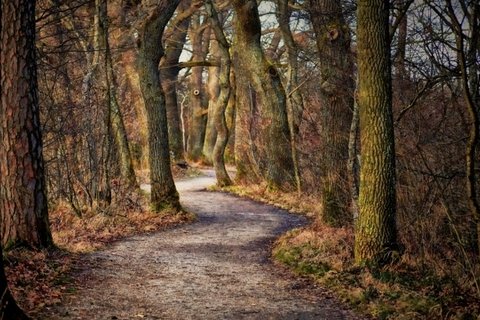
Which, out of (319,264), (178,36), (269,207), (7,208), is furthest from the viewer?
(178,36)

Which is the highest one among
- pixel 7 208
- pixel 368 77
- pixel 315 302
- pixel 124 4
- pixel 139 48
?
pixel 124 4

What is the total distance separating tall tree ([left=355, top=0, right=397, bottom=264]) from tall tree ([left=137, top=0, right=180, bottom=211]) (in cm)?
680

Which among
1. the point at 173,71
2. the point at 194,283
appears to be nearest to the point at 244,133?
the point at 173,71

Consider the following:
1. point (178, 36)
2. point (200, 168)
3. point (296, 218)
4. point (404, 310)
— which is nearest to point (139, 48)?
point (296, 218)

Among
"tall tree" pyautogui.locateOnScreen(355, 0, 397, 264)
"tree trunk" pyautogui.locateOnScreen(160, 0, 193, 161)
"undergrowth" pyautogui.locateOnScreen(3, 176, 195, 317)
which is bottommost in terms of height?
"undergrowth" pyautogui.locateOnScreen(3, 176, 195, 317)

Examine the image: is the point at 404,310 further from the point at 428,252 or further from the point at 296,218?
the point at 296,218

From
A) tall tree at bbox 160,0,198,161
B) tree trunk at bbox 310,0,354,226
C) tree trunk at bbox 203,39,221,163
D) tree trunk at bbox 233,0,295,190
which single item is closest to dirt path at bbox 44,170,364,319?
tree trunk at bbox 310,0,354,226

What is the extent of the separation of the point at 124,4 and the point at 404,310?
1419cm

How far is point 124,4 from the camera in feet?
58.5

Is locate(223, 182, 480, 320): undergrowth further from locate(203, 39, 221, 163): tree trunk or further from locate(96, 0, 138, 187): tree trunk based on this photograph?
locate(203, 39, 221, 163): tree trunk

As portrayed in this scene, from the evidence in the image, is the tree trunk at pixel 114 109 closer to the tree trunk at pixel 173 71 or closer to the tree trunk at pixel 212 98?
the tree trunk at pixel 173 71

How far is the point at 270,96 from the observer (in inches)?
749

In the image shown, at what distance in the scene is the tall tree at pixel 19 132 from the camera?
771 cm

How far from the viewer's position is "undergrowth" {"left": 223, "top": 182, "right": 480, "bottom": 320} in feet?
21.1
